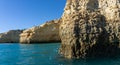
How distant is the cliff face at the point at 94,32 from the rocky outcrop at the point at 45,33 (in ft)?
169

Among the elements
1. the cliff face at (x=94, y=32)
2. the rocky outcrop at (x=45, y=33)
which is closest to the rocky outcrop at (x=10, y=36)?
the rocky outcrop at (x=45, y=33)

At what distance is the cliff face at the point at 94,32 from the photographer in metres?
26.8

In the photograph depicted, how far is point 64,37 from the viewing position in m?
29.5

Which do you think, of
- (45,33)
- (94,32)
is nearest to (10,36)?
(45,33)

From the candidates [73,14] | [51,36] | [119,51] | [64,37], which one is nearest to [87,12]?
[73,14]

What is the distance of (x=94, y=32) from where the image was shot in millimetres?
26797

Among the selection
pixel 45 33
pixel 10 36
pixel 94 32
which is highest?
pixel 10 36

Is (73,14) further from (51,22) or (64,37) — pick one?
(51,22)

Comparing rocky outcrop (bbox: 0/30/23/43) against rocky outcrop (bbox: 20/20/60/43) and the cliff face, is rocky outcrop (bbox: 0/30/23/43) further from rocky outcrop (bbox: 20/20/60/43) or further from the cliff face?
the cliff face

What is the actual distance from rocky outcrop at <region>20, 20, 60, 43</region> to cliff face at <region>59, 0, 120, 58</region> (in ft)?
169

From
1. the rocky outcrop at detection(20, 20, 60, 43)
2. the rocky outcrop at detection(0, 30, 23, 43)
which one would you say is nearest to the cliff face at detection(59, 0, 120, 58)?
the rocky outcrop at detection(20, 20, 60, 43)

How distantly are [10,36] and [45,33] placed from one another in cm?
3831

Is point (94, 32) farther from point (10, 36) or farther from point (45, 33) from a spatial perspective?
point (10, 36)

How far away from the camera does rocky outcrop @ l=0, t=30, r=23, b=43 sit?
11575cm
